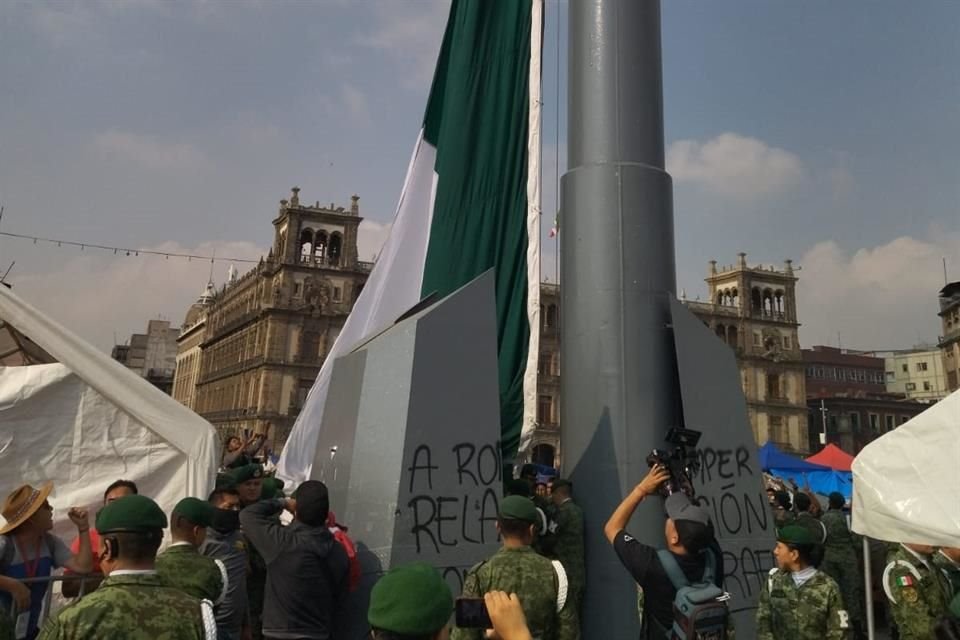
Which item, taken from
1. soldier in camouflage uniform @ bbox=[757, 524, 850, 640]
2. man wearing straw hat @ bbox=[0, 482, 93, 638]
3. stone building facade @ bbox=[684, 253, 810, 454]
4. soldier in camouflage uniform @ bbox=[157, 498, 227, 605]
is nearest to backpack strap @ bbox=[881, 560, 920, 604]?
soldier in camouflage uniform @ bbox=[757, 524, 850, 640]

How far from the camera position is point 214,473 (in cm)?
619

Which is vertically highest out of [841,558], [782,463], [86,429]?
[782,463]

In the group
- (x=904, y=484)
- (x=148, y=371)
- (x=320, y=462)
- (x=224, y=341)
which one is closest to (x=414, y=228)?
(x=320, y=462)

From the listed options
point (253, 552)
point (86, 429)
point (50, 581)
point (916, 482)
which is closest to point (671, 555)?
point (916, 482)

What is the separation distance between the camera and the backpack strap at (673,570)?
282 centimetres

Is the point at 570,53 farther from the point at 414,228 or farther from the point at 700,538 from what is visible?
the point at 700,538

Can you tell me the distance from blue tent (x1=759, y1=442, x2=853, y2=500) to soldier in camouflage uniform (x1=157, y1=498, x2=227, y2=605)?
57.3ft

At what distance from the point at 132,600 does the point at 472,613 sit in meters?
1.11

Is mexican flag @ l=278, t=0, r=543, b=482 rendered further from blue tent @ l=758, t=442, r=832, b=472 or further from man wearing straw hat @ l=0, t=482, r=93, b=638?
blue tent @ l=758, t=442, r=832, b=472

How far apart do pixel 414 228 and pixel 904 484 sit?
15.3 feet

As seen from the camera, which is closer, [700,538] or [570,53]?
[700,538]

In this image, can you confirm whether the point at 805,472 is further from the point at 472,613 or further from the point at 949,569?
the point at 472,613

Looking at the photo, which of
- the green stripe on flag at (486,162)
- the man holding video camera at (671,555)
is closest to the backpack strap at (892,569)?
the man holding video camera at (671,555)

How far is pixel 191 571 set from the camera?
3.37 metres
